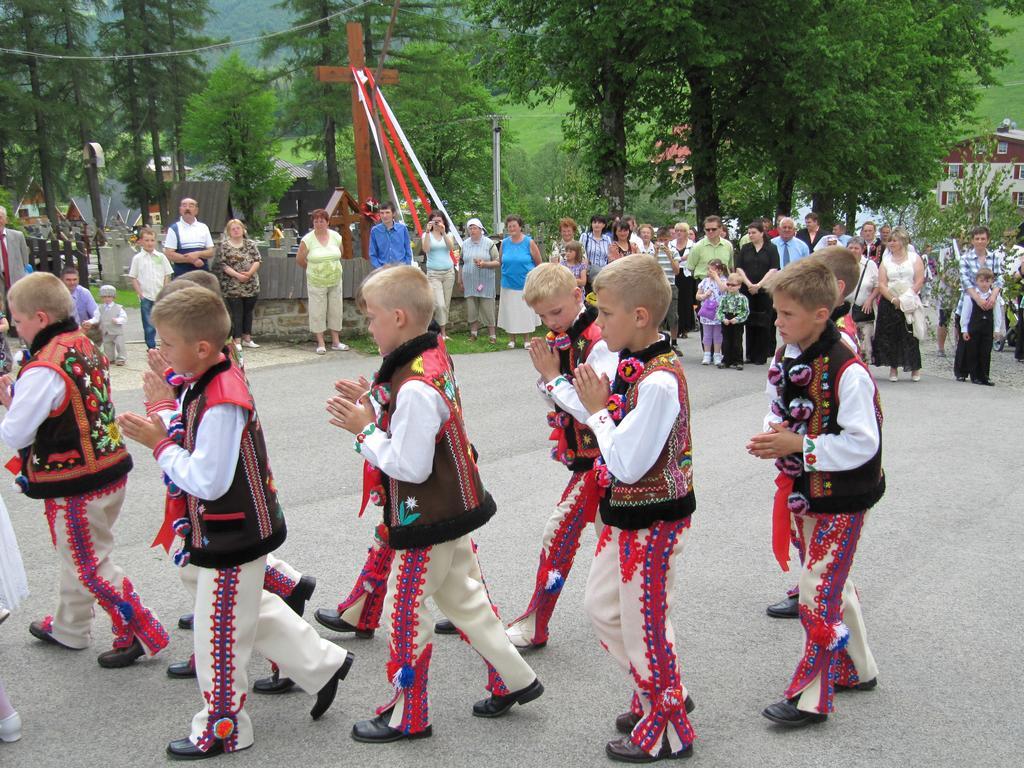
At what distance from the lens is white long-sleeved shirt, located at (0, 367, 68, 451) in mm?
4027

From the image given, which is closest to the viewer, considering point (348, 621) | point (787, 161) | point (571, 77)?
point (348, 621)

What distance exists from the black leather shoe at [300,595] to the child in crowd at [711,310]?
8.84 m

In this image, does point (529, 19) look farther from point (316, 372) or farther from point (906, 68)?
point (316, 372)

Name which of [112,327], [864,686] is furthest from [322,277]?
[864,686]

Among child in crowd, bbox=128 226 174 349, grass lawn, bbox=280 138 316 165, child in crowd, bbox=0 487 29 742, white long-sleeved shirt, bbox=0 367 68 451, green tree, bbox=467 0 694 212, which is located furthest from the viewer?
grass lawn, bbox=280 138 316 165

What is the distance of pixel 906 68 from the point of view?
26297mm

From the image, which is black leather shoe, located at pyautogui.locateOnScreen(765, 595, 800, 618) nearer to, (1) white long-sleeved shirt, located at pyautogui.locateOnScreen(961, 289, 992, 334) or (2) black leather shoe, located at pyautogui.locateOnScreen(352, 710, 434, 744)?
(2) black leather shoe, located at pyautogui.locateOnScreen(352, 710, 434, 744)

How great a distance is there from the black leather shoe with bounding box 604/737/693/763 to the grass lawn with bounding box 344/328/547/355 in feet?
31.3

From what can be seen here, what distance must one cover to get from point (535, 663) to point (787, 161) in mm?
23328

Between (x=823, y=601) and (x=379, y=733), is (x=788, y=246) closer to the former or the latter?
(x=823, y=601)

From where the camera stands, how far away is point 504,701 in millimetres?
3926

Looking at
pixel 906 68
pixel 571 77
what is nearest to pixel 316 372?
pixel 571 77

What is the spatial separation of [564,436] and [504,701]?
1.19 m

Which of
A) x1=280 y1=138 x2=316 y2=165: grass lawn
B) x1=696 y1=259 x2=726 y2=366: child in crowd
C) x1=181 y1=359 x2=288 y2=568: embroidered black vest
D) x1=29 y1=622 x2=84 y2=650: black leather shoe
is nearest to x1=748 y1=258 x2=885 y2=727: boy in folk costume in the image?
x1=181 y1=359 x2=288 y2=568: embroidered black vest
